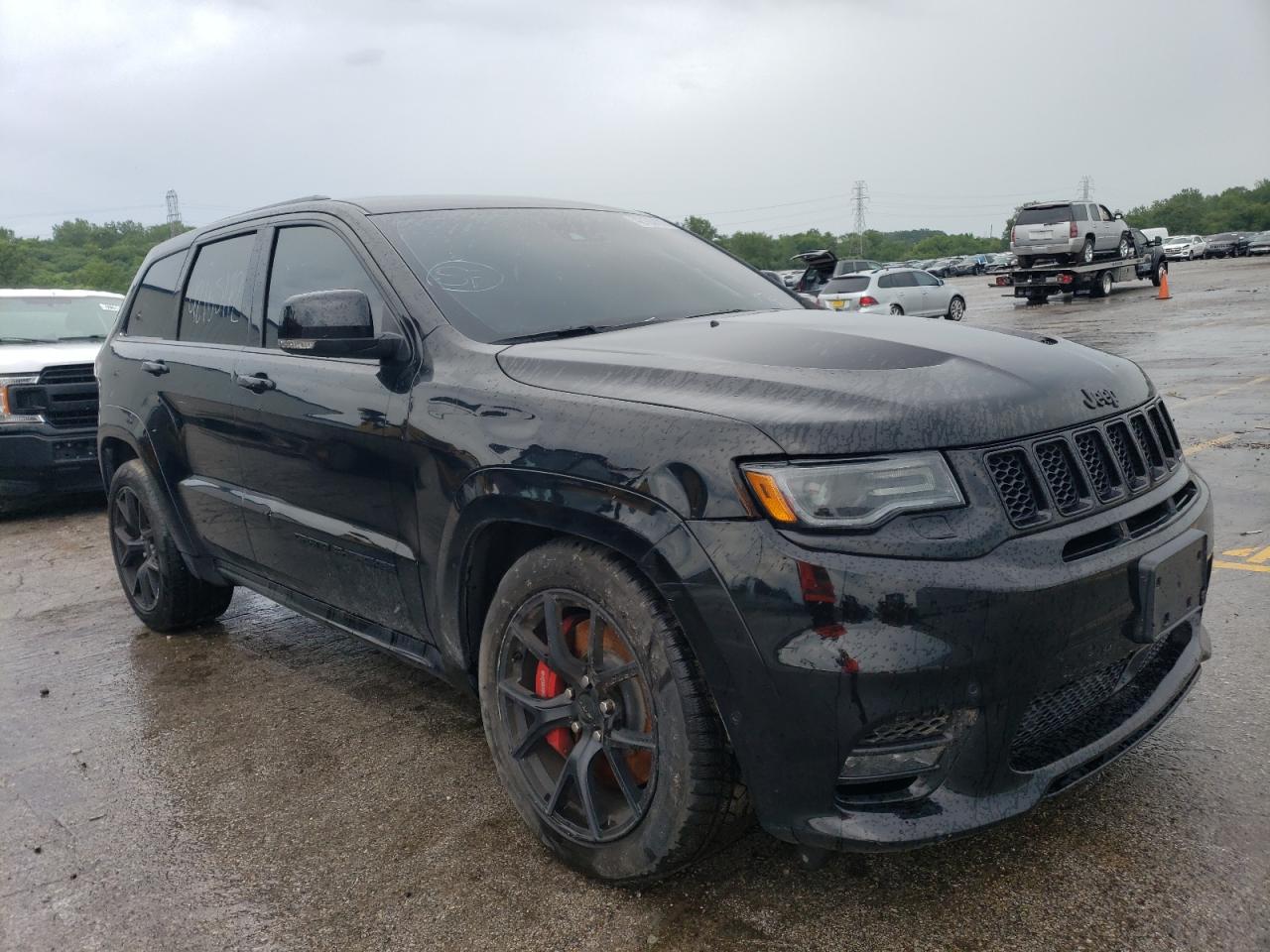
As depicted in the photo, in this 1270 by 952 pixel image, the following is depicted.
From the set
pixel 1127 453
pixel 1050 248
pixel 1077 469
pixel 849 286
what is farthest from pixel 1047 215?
pixel 1077 469

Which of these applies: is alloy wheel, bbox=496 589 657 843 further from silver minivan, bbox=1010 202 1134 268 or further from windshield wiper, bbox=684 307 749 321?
silver minivan, bbox=1010 202 1134 268

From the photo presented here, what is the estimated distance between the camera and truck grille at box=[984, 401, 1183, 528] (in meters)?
2.19

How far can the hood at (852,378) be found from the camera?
7.14 ft

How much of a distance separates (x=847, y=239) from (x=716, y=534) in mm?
122012

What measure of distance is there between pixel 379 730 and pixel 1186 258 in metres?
66.5

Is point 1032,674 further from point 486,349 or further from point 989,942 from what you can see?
point 486,349

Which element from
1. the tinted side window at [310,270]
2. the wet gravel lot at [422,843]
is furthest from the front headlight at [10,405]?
Answer: the tinted side window at [310,270]

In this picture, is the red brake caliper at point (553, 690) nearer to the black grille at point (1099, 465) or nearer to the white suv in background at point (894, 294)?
the black grille at point (1099, 465)

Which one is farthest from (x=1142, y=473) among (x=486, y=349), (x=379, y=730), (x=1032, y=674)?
(x=379, y=730)

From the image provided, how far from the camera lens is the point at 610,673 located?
243cm

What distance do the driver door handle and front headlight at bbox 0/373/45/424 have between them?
509cm

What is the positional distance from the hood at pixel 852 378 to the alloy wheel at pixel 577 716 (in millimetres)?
565

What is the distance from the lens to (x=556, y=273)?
11.0ft

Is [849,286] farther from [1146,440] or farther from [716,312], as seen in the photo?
[1146,440]
